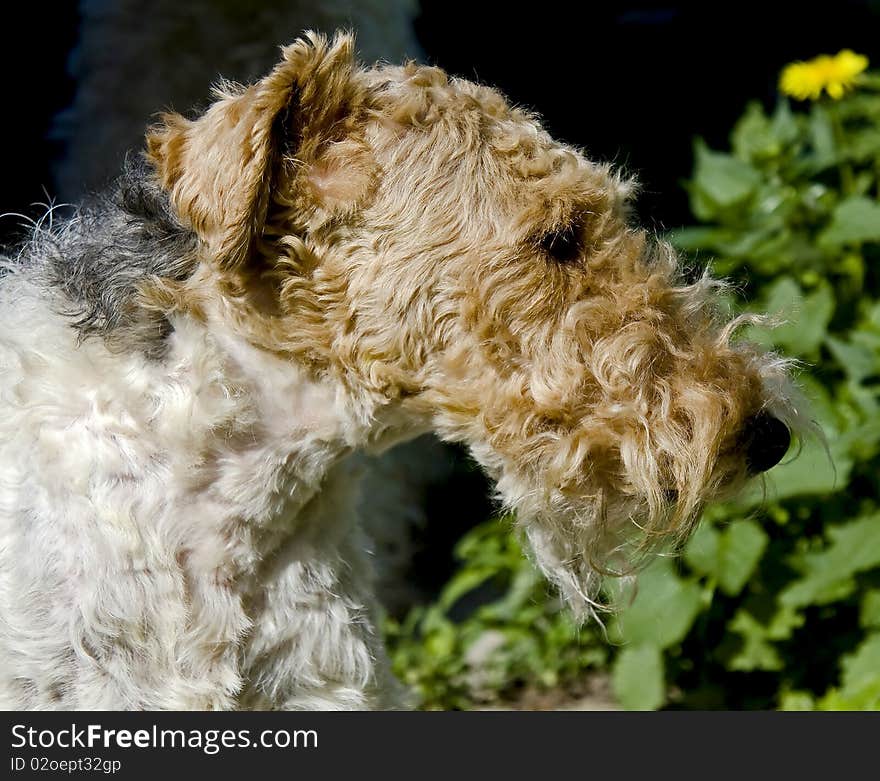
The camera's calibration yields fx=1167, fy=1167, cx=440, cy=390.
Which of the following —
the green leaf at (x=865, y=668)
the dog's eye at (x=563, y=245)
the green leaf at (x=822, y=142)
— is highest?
the green leaf at (x=822, y=142)

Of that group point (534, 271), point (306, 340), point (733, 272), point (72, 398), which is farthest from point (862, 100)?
point (72, 398)

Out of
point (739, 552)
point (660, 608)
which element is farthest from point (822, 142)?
point (660, 608)

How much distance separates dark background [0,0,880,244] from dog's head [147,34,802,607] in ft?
14.2

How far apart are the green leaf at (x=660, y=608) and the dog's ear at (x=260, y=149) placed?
200 centimetres

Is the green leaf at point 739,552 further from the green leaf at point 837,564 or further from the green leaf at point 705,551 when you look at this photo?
the green leaf at point 837,564

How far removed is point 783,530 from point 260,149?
266 cm

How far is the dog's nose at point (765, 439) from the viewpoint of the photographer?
2902 millimetres

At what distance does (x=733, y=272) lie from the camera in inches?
185

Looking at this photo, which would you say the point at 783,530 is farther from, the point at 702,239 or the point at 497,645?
the point at 497,645

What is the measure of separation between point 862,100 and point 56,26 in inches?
154

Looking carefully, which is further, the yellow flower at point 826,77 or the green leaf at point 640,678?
the yellow flower at point 826,77

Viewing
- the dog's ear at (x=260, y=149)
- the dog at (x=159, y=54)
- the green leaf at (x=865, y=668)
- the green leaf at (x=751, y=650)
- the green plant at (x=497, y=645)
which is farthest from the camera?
the dog at (x=159, y=54)

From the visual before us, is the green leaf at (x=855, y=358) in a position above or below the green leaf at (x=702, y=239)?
below

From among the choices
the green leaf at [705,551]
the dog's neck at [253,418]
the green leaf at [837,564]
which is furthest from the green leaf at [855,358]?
the dog's neck at [253,418]
